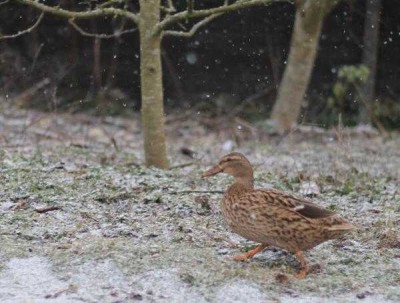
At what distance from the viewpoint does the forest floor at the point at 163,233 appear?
204 inches

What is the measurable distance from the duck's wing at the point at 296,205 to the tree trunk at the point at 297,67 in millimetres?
7089

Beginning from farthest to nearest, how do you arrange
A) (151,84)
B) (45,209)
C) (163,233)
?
(151,84) → (45,209) → (163,233)

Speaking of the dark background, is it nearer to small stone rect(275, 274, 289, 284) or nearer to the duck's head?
the duck's head

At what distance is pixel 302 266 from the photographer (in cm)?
546

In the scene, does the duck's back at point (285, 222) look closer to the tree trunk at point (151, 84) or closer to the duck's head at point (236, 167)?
the duck's head at point (236, 167)

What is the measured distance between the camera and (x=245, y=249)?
5.93m

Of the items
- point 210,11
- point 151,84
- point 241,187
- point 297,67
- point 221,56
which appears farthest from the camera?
point 221,56

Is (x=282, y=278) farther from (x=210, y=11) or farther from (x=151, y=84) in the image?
(x=151, y=84)

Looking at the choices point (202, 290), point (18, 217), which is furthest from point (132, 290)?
point (18, 217)

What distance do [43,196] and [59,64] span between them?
26.1ft

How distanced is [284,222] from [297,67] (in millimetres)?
7773

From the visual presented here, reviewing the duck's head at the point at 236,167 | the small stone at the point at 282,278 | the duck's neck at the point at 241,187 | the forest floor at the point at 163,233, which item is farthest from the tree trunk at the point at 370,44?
the small stone at the point at 282,278

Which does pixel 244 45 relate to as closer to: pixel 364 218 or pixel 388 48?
pixel 388 48

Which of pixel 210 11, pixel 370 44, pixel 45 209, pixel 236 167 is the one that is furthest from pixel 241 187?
pixel 370 44
